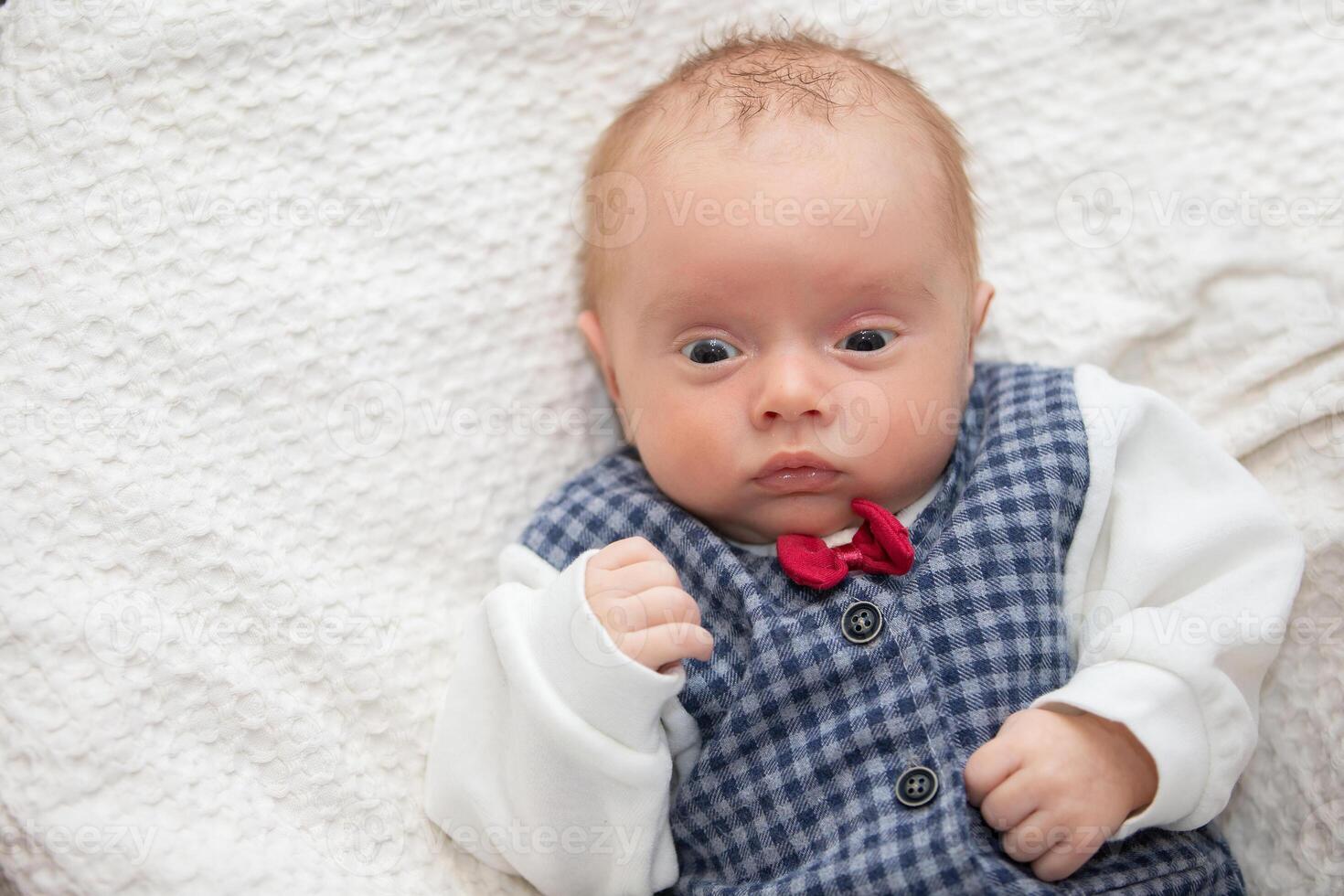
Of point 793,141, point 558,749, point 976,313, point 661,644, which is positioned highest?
point 793,141

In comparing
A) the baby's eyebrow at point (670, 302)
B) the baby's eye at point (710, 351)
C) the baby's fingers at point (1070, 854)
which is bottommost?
the baby's fingers at point (1070, 854)

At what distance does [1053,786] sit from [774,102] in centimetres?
80

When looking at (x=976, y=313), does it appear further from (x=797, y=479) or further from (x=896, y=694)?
(x=896, y=694)

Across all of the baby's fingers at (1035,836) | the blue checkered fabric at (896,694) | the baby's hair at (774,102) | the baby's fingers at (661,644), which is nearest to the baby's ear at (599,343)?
the baby's hair at (774,102)

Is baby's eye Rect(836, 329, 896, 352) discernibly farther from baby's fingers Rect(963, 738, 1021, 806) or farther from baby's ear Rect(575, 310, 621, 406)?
baby's fingers Rect(963, 738, 1021, 806)

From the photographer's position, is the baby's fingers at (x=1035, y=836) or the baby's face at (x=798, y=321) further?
the baby's face at (x=798, y=321)

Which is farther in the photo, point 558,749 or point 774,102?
point 774,102

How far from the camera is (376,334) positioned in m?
1.54

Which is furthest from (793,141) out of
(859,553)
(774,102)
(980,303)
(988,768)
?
(988,768)

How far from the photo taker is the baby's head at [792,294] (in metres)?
1.34

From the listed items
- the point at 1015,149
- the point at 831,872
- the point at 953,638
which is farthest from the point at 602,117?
the point at 831,872

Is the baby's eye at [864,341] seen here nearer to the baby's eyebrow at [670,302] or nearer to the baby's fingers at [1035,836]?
the baby's eyebrow at [670,302]

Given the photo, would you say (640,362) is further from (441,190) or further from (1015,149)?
(1015,149)

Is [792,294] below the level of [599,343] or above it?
above
